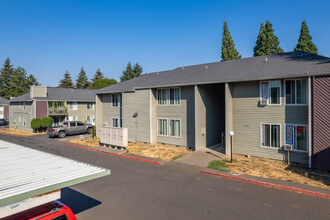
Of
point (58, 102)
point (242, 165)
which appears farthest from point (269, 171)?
point (58, 102)

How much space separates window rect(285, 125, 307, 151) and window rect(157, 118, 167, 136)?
9.50 metres

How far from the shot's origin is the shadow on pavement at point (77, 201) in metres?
A: 7.71

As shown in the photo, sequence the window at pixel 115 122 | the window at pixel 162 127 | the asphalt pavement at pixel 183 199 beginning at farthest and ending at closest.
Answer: the window at pixel 115 122, the window at pixel 162 127, the asphalt pavement at pixel 183 199

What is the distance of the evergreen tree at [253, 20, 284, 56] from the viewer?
43.0m

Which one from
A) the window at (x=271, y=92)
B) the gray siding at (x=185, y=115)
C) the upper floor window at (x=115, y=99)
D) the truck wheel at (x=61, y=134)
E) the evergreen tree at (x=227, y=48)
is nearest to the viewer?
the window at (x=271, y=92)

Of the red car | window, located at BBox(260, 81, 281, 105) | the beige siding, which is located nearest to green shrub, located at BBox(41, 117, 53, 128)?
the beige siding

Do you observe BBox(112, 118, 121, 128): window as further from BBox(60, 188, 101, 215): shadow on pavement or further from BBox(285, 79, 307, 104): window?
BBox(285, 79, 307, 104): window

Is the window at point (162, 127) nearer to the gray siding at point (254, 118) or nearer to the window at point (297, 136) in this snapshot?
the gray siding at point (254, 118)

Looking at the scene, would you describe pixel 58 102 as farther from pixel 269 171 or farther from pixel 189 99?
pixel 269 171

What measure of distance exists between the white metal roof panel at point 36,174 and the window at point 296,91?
11782 mm

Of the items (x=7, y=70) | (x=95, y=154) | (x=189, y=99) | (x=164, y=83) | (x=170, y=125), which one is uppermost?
(x=7, y=70)

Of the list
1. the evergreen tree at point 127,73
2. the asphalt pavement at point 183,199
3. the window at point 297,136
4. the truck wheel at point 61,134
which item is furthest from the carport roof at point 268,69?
the evergreen tree at point 127,73

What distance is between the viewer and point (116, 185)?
9.98m

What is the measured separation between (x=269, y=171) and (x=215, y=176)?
2.95m
